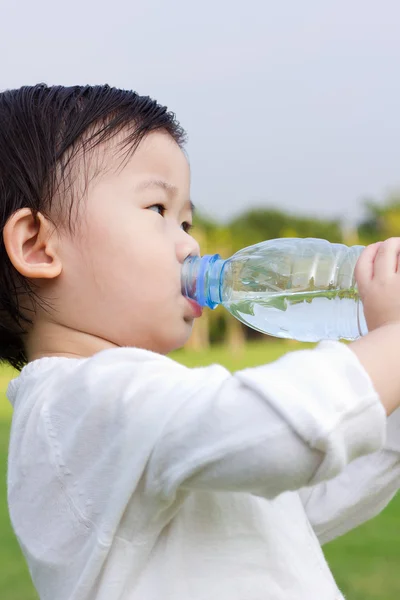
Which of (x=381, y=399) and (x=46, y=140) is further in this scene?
(x=46, y=140)

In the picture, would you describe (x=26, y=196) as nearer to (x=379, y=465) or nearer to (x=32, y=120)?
(x=32, y=120)

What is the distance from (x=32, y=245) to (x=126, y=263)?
0.15 meters

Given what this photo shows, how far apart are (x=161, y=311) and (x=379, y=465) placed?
45 centimetres

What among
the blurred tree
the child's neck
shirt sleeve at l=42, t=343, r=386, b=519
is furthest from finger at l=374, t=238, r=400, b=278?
the blurred tree

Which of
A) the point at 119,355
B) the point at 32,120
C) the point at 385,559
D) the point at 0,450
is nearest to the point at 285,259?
the point at 32,120

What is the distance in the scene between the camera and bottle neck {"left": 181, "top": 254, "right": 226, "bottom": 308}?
1.40 meters

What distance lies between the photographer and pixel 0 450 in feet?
23.0

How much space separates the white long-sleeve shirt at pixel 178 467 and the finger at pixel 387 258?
0.18 m

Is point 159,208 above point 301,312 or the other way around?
above

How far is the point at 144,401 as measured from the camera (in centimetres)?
109

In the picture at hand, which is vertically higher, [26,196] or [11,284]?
[26,196]

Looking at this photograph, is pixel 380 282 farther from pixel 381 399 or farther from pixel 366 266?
pixel 381 399

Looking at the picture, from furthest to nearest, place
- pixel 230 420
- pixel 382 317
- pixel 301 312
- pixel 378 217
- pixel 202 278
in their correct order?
pixel 378 217 < pixel 301 312 < pixel 202 278 < pixel 382 317 < pixel 230 420

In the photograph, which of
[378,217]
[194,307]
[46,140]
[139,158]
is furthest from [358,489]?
[378,217]
